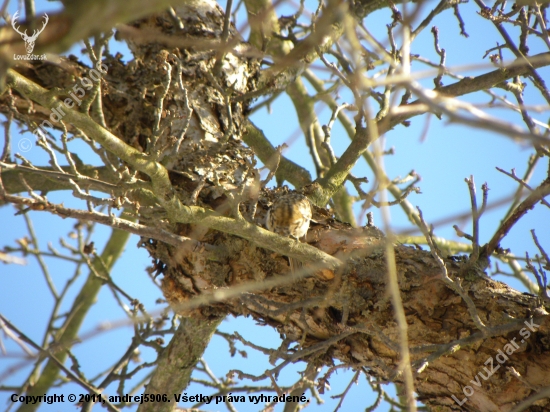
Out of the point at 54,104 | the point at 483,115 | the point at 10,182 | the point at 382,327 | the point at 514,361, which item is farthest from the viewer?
the point at 10,182

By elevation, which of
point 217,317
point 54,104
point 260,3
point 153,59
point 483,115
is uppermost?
point 260,3

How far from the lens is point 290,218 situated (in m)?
2.18

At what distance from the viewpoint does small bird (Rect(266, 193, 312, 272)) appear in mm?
2180

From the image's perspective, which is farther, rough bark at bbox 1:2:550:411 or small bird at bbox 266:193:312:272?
small bird at bbox 266:193:312:272

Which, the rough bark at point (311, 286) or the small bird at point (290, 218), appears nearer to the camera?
the rough bark at point (311, 286)

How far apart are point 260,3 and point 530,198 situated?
248 cm

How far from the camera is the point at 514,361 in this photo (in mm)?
1927

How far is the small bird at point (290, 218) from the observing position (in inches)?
85.8

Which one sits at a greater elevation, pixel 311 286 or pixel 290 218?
pixel 290 218

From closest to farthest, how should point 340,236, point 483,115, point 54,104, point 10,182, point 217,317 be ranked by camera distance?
point 483,115, point 54,104, point 340,236, point 217,317, point 10,182

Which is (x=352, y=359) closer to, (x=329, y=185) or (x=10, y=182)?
(x=329, y=185)

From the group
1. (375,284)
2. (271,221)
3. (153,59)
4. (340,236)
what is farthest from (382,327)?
(153,59)

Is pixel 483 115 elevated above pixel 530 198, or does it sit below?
below

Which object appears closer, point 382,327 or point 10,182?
point 382,327
